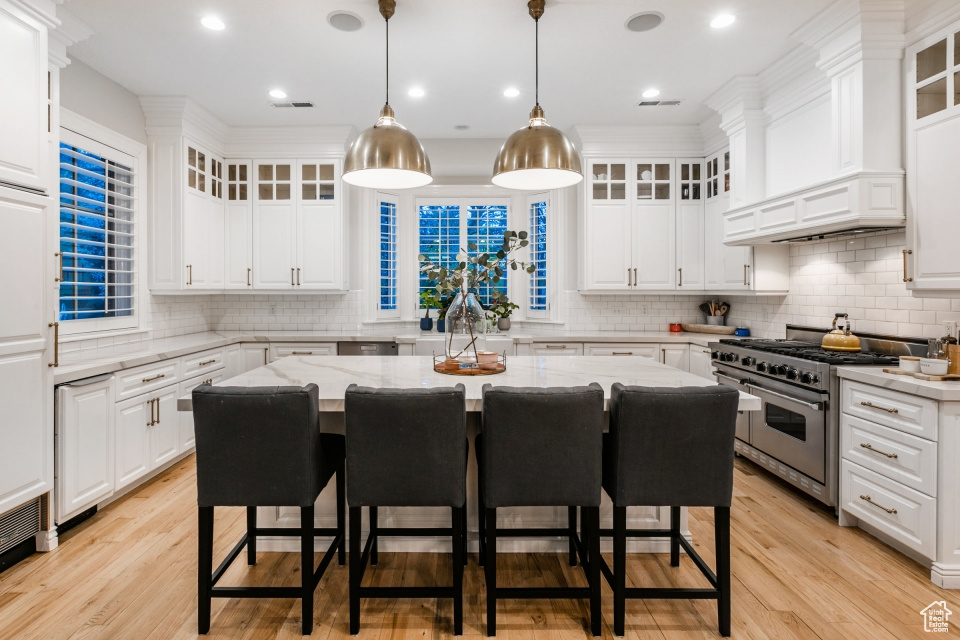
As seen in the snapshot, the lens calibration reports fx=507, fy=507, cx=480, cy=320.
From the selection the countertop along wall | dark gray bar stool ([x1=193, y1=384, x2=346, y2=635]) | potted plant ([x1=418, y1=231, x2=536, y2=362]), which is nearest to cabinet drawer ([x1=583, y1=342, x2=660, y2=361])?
the countertop along wall

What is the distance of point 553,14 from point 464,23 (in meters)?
0.53

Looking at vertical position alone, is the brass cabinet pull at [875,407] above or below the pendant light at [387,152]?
below

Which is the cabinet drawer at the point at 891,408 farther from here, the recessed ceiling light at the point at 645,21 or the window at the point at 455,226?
the window at the point at 455,226

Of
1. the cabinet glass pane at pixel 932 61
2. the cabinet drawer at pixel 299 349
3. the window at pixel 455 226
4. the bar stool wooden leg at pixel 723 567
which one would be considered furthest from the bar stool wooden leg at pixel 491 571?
the window at pixel 455 226

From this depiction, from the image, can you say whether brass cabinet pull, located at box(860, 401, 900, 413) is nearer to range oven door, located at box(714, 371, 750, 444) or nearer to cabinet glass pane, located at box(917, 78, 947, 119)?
range oven door, located at box(714, 371, 750, 444)

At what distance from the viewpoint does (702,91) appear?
4.06 meters

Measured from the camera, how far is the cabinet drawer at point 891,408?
90.5 inches

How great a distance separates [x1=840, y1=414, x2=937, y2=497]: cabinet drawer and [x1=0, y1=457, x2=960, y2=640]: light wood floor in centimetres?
42

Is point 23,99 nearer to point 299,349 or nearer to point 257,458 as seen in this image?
point 257,458

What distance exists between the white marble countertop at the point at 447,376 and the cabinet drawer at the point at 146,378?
3.72ft

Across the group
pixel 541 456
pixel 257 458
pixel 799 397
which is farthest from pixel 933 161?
pixel 257 458

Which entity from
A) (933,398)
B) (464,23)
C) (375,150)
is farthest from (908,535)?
(464,23)

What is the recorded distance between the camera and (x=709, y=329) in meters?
4.84

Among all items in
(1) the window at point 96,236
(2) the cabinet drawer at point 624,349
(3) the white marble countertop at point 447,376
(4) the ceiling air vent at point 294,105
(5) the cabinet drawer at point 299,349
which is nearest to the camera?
(3) the white marble countertop at point 447,376
